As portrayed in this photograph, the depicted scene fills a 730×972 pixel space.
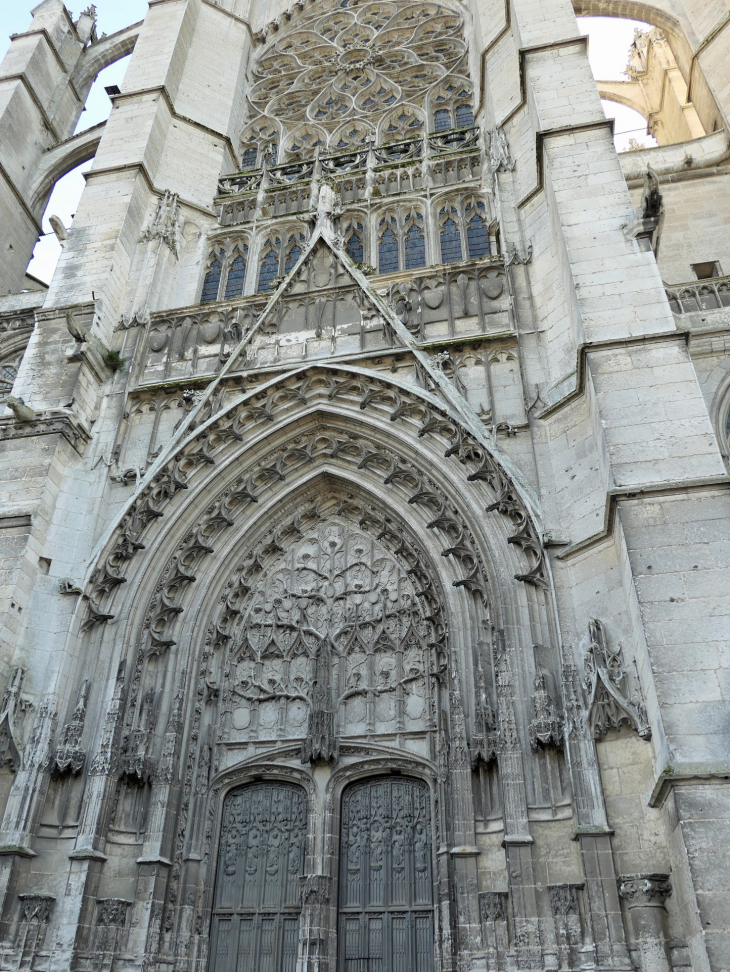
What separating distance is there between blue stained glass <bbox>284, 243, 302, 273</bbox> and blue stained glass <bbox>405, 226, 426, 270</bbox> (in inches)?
70.1

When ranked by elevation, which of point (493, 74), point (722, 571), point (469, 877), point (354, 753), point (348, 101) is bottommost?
point (469, 877)

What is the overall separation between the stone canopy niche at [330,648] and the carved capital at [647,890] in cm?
283

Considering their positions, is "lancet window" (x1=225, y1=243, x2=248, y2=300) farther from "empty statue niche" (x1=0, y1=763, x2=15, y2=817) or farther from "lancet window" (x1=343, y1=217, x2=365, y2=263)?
"empty statue niche" (x1=0, y1=763, x2=15, y2=817)

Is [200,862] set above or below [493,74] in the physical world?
below

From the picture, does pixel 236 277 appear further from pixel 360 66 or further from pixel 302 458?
pixel 360 66

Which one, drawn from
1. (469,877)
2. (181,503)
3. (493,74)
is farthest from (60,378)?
(493,74)

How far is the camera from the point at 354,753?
8.85 meters

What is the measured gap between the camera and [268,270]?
43.6 feet

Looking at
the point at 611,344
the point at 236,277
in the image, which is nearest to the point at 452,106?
the point at 236,277

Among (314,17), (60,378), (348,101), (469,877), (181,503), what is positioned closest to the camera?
(469,877)

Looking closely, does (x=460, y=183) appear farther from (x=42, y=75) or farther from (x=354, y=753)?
(x=42, y=75)

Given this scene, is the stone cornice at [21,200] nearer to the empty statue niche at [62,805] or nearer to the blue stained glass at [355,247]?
the blue stained glass at [355,247]

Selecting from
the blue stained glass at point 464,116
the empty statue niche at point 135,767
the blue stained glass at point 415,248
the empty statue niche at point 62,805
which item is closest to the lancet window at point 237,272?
the blue stained glass at point 415,248

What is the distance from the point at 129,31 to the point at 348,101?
22.2 feet
